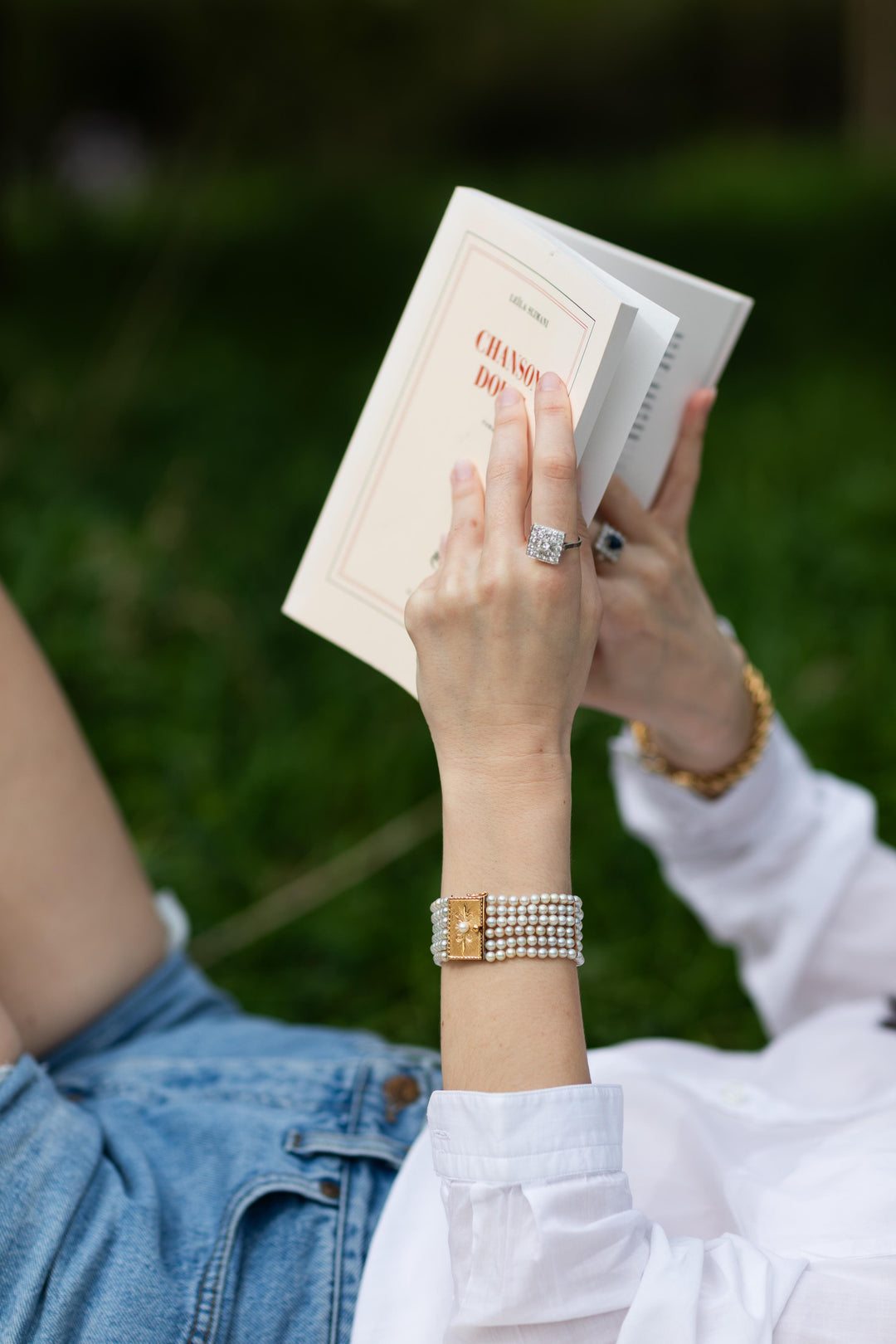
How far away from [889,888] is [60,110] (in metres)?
4.60

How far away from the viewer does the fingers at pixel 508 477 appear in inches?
32.0

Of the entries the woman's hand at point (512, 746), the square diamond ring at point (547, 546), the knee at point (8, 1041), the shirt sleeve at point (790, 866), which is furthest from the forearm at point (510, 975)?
the shirt sleeve at point (790, 866)

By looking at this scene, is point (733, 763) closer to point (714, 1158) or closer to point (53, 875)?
point (714, 1158)

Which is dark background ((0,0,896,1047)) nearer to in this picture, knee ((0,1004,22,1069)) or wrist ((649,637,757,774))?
wrist ((649,637,757,774))

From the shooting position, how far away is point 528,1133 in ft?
2.49

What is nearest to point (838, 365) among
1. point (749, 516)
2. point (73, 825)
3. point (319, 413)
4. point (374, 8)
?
point (749, 516)

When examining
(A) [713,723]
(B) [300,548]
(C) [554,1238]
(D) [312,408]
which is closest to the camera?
(C) [554,1238]

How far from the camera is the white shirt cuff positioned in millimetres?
760

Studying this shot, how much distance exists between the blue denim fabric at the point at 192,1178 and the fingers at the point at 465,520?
1.75 feet

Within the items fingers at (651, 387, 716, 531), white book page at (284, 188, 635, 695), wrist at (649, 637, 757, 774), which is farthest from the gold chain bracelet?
white book page at (284, 188, 635, 695)

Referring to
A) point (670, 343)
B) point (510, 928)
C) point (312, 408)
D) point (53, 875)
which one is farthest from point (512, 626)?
point (312, 408)

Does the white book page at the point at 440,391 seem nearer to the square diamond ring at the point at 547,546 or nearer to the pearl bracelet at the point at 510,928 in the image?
the square diamond ring at the point at 547,546

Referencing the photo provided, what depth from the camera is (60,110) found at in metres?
4.54

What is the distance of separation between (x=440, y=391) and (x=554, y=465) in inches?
8.1
